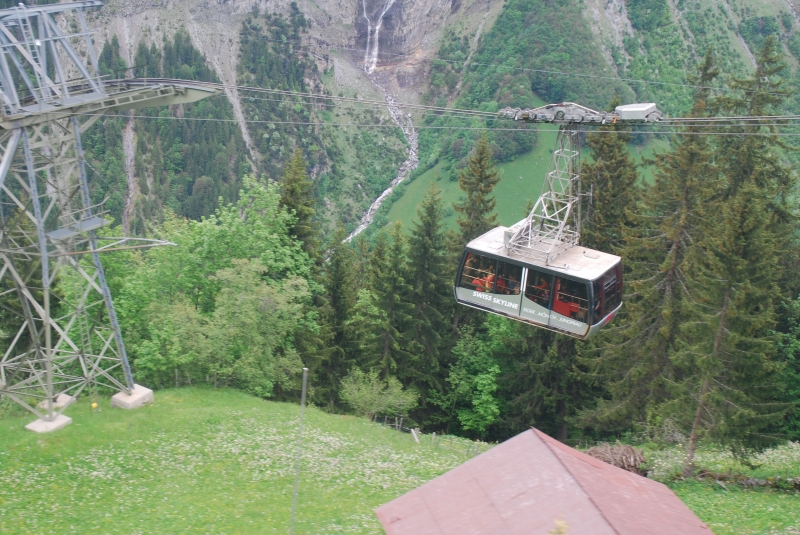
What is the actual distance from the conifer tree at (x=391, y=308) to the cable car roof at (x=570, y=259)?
13.1 metres

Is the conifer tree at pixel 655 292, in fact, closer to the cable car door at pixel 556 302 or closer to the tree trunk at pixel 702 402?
the tree trunk at pixel 702 402

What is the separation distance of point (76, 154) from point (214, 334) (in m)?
10.0

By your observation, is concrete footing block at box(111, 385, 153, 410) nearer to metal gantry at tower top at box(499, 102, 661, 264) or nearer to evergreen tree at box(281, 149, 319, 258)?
metal gantry at tower top at box(499, 102, 661, 264)

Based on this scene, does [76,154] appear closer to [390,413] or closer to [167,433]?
[167,433]

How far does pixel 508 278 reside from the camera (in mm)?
23109

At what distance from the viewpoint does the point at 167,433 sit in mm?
22125

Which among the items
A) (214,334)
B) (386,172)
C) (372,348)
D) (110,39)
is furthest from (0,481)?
(110,39)

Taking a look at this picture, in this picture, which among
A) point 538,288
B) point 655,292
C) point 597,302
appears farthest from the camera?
point 655,292

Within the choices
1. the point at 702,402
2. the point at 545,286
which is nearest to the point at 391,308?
the point at 545,286

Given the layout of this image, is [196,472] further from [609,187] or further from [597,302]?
[609,187]

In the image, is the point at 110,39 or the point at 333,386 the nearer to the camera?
the point at 333,386

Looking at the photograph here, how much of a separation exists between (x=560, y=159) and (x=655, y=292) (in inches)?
427

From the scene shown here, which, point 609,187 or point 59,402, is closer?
point 59,402

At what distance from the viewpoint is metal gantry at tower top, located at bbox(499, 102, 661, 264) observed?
2111cm
